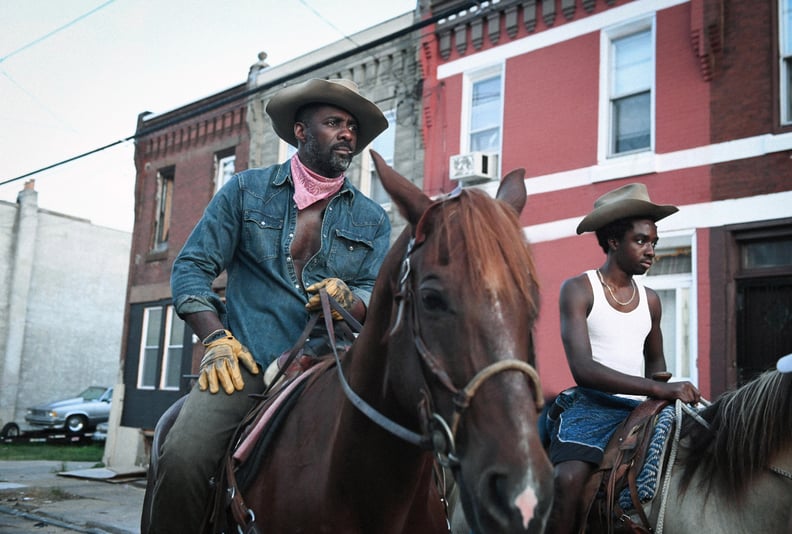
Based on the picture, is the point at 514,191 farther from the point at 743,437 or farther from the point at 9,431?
the point at 9,431

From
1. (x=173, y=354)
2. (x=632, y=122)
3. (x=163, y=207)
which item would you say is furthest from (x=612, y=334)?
(x=163, y=207)

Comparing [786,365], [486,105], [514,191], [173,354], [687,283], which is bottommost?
[173,354]

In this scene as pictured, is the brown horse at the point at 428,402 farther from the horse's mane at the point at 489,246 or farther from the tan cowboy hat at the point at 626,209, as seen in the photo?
the tan cowboy hat at the point at 626,209

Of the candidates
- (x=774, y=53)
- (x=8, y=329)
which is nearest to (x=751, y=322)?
(x=774, y=53)

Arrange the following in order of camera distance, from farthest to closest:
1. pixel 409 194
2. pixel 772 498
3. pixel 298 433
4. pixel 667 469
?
pixel 667 469, pixel 772 498, pixel 298 433, pixel 409 194

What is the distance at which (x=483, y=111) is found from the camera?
12.9 meters

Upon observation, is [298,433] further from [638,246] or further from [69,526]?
[69,526]

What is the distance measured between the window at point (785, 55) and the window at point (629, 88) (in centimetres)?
177

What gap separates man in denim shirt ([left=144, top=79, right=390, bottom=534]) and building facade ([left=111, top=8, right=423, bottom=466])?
11.1m

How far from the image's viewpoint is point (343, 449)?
94.2 inches

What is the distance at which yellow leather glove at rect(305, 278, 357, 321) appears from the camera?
9.86 ft

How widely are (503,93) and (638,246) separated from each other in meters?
8.77

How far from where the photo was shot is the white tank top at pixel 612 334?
395 cm

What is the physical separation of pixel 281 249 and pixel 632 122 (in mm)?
8896
